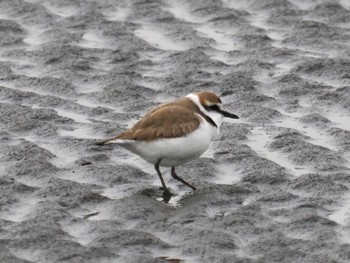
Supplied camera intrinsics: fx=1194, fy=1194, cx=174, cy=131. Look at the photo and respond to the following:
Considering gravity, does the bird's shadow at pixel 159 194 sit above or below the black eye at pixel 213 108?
below

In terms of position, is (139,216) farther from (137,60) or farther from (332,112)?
(137,60)

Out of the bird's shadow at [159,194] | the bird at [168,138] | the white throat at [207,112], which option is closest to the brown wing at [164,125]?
the bird at [168,138]

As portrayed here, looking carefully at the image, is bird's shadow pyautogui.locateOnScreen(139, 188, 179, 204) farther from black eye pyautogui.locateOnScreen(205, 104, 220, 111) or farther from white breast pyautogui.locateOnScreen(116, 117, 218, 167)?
black eye pyautogui.locateOnScreen(205, 104, 220, 111)

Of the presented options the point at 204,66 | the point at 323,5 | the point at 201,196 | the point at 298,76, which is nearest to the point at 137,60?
the point at 204,66

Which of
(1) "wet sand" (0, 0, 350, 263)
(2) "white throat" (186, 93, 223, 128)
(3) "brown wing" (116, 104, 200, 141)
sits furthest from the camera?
(2) "white throat" (186, 93, 223, 128)

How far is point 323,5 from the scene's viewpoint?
16656mm

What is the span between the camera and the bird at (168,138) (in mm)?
11133

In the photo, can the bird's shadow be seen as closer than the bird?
No

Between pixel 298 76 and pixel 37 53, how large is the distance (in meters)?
3.36

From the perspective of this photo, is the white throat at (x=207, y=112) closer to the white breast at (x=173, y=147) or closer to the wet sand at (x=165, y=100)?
the white breast at (x=173, y=147)

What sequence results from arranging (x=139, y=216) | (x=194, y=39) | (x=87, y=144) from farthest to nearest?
1. (x=194, y=39)
2. (x=87, y=144)
3. (x=139, y=216)

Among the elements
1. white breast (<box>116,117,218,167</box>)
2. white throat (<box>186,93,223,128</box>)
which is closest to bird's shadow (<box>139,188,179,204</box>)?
white breast (<box>116,117,218,167</box>)

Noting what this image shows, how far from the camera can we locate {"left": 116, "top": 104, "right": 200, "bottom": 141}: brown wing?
36.5ft

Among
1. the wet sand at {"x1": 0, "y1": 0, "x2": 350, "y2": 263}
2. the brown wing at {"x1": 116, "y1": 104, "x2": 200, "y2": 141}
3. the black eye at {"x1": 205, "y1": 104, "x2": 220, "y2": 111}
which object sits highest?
the brown wing at {"x1": 116, "y1": 104, "x2": 200, "y2": 141}
